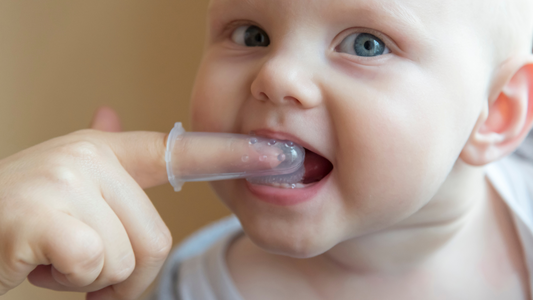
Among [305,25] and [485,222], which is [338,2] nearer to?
[305,25]

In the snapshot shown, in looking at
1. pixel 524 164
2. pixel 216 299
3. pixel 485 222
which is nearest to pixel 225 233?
pixel 216 299

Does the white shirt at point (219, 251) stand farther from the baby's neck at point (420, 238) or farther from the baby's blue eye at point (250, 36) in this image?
the baby's blue eye at point (250, 36)

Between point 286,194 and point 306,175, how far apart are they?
0.03m

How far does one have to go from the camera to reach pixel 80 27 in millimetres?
1169

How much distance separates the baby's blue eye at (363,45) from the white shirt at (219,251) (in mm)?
354

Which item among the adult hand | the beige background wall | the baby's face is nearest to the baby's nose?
the baby's face

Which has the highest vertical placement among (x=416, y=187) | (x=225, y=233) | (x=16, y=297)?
(x=416, y=187)

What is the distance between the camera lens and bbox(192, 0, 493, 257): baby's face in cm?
48

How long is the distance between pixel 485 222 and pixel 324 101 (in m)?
0.39

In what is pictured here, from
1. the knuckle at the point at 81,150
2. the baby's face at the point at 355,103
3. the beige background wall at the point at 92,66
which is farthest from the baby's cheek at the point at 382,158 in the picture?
the beige background wall at the point at 92,66

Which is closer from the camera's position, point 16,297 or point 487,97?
point 487,97

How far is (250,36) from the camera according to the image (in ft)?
1.88

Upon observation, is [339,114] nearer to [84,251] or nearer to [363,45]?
[363,45]

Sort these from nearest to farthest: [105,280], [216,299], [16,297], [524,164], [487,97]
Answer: [105,280] → [487,97] → [216,299] → [524,164] → [16,297]
